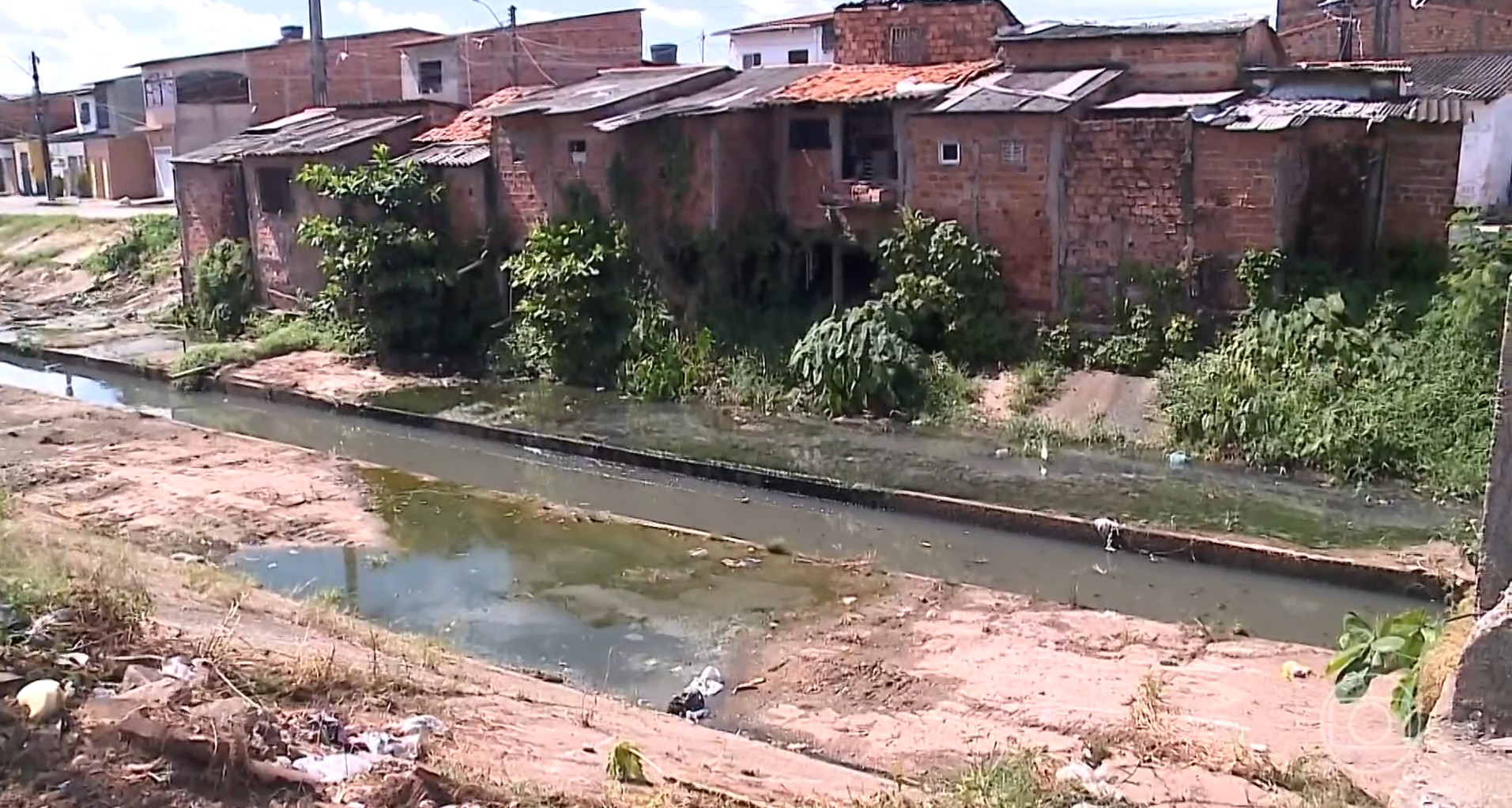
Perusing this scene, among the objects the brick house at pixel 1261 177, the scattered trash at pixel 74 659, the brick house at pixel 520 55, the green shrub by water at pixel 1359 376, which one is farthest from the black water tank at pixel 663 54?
Result: the scattered trash at pixel 74 659

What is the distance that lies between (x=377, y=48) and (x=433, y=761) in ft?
104

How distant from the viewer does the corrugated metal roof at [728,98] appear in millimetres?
18562

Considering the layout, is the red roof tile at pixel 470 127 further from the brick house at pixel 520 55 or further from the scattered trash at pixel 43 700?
the scattered trash at pixel 43 700

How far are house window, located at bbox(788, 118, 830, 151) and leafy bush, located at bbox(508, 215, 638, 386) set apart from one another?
2962 millimetres

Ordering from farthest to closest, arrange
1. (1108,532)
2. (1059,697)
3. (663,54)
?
1. (663,54)
2. (1108,532)
3. (1059,697)

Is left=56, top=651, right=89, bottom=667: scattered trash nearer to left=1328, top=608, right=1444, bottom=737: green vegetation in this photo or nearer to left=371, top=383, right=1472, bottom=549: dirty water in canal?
left=1328, top=608, right=1444, bottom=737: green vegetation

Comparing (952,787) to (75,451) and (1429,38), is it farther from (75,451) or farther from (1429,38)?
(1429,38)

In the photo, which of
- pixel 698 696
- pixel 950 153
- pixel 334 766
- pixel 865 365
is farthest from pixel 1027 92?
pixel 334 766

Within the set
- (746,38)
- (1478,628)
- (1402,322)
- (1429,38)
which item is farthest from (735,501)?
(1429,38)

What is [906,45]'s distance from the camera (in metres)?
21.9

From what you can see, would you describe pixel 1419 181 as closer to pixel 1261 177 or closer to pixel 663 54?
pixel 1261 177

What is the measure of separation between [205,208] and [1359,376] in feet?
68.9

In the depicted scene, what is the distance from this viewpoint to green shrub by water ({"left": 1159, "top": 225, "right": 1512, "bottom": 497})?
13.1 m

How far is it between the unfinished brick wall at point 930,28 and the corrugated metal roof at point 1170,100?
399 cm
